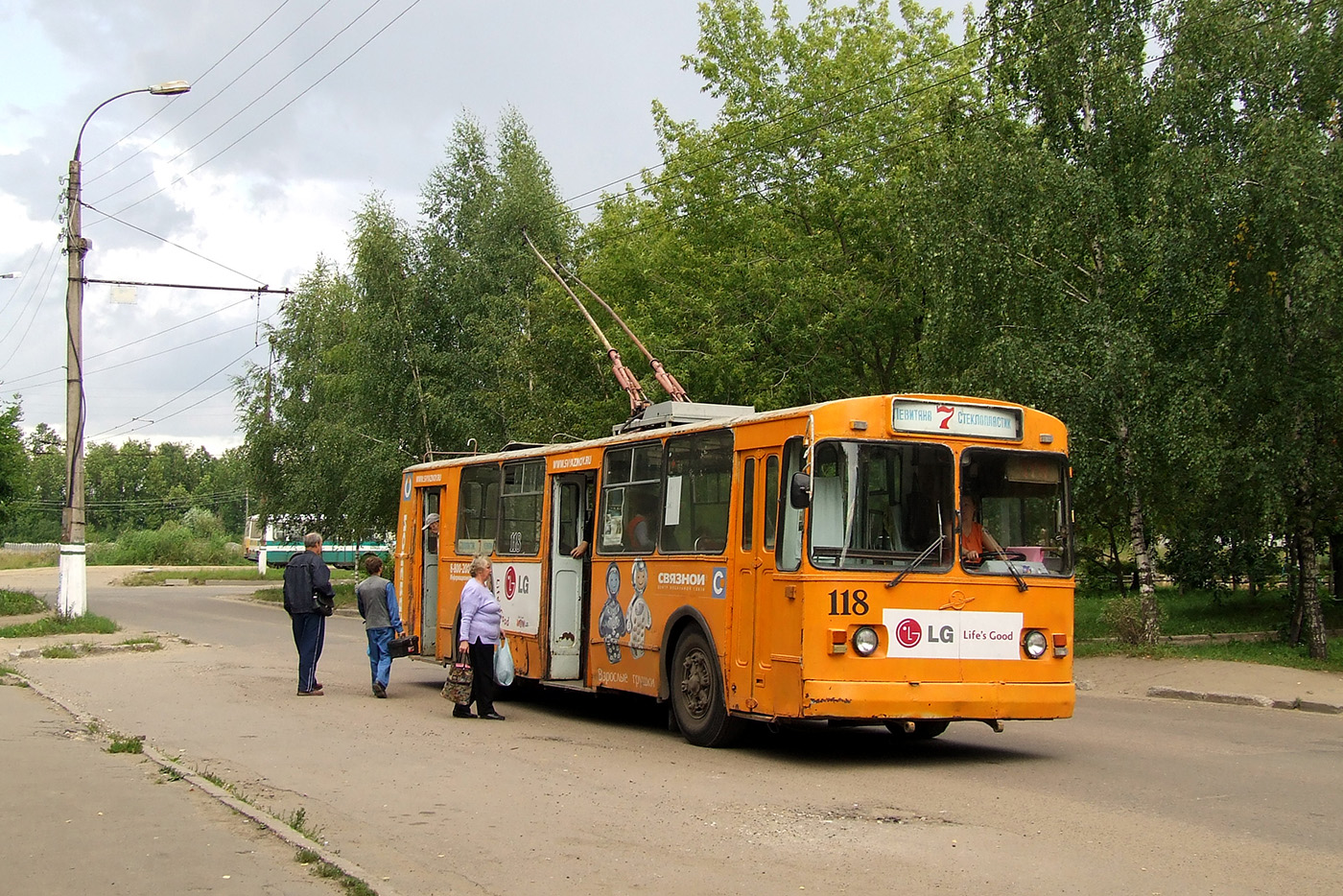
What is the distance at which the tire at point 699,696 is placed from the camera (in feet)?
38.3

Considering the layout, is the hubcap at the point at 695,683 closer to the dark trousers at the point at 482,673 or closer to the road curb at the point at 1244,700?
the dark trousers at the point at 482,673

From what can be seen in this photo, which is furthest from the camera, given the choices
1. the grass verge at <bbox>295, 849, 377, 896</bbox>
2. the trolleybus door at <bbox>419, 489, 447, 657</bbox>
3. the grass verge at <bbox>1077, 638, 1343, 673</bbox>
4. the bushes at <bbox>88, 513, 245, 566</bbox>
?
the bushes at <bbox>88, 513, 245, 566</bbox>

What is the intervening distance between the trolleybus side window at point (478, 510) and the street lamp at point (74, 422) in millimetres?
10957

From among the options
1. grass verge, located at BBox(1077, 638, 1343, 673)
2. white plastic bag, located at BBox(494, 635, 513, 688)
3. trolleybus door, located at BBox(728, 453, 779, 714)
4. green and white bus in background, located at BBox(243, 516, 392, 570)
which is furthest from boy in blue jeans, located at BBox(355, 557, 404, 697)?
green and white bus in background, located at BBox(243, 516, 392, 570)

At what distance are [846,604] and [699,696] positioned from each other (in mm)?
2245

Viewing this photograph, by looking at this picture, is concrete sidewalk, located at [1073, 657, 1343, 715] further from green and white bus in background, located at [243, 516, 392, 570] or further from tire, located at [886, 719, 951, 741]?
green and white bus in background, located at [243, 516, 392, 570]

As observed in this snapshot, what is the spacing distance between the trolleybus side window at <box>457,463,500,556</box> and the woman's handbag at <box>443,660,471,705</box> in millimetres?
2709

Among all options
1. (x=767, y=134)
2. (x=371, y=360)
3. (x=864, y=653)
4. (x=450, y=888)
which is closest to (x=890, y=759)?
(x=864, y=653)

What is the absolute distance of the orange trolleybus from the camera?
10.5m

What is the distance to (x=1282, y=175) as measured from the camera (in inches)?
710

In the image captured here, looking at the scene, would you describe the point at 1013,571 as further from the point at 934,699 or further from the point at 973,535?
the point at 934,699

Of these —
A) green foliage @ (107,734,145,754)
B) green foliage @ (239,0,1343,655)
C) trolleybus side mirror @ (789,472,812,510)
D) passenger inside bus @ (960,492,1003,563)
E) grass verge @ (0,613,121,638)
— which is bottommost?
grass verge @ (0,613,121,638)

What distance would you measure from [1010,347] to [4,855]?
1607 cm

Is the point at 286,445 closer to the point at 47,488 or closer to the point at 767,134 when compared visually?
the point at 767,134
